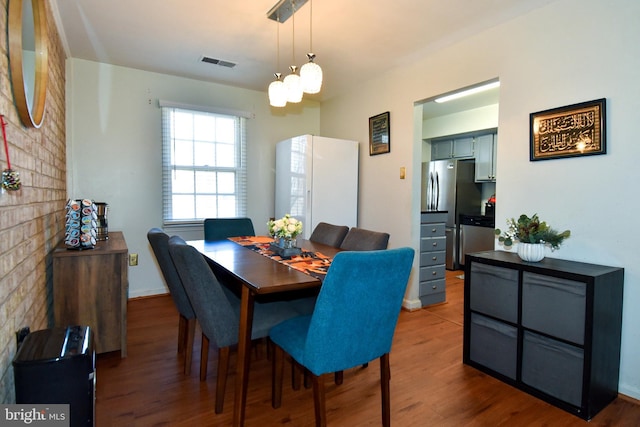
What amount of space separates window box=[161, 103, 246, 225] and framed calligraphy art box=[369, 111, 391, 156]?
1.52 metres

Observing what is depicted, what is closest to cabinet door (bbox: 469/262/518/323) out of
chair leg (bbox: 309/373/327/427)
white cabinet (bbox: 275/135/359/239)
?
chair leg (bbox: 309/373/327/427)

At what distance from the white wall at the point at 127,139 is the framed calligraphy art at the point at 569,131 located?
3.11 metres

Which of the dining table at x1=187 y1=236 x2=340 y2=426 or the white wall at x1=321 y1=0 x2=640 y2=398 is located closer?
the dining table at x1=187 y1=236 x2=340 y2=426

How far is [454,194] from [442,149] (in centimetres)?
91

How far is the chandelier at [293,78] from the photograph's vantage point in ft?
6.59

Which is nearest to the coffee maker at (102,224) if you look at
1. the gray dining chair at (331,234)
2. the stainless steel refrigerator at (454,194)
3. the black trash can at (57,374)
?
the black trash can at (57,374)

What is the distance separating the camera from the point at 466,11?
2377 millimetres

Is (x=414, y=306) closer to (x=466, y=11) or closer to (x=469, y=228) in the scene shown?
(x=469, y=228)

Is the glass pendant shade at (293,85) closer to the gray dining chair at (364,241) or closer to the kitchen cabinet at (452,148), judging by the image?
the gray dining chair at (364,241)

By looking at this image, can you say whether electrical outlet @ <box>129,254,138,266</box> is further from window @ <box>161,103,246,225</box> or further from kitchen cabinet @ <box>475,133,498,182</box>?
kitchen cabinet @ <box>475,133,498,182</box>

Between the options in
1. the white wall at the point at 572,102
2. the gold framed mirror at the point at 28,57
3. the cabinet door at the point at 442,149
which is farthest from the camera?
the cabinet door at the point at 442,149

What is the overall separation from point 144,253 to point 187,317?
6.21ft

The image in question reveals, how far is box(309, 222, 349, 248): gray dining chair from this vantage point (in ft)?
8.64

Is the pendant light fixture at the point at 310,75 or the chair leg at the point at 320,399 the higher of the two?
the pendant light fixture at the point at 310,75
